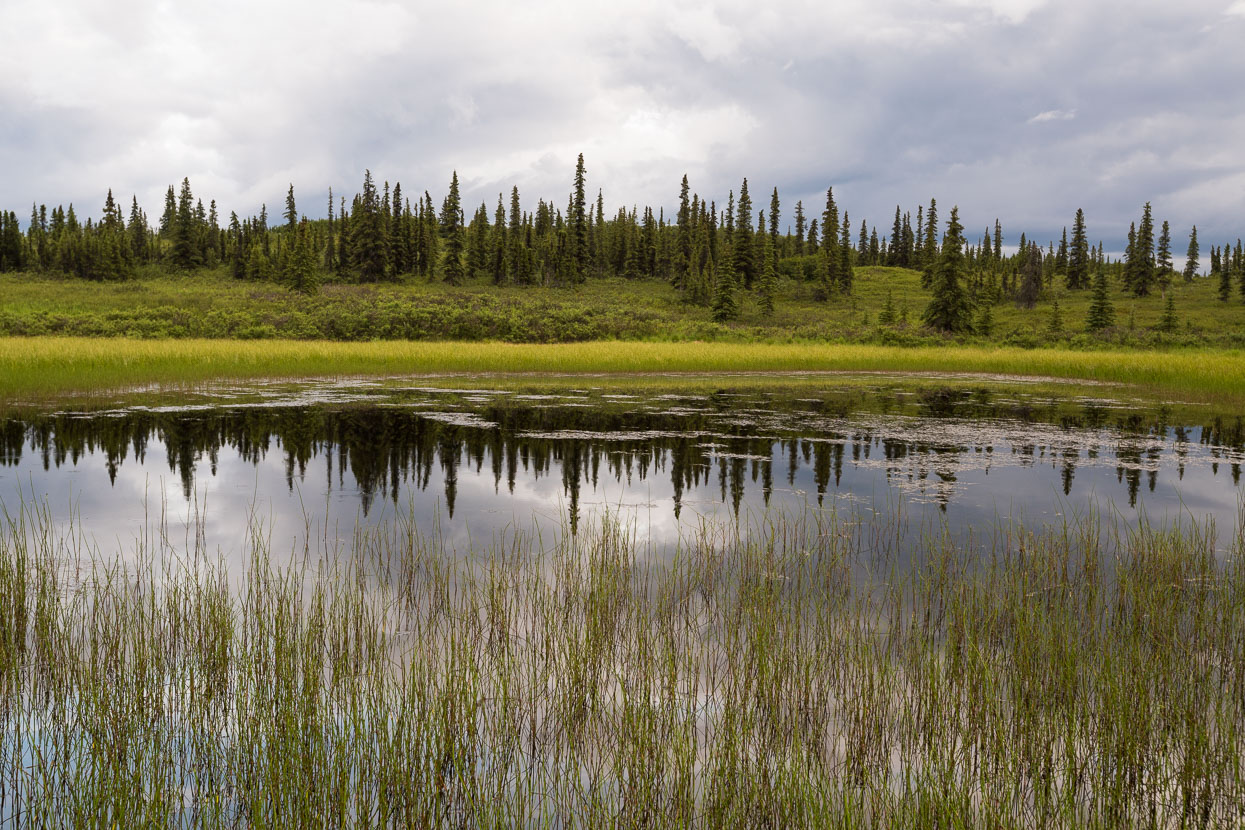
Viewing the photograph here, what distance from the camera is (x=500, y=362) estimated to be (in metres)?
32.2

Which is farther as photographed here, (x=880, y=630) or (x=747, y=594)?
(x=747, y=594)

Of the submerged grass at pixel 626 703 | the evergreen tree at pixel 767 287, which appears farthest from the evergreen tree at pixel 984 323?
the submerged grass at pixel 626 703

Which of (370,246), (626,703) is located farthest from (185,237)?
(626,703)

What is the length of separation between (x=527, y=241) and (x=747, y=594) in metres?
102

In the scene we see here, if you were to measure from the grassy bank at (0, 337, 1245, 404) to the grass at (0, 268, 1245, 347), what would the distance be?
51.4 ft

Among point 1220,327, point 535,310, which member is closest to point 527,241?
point 535,310

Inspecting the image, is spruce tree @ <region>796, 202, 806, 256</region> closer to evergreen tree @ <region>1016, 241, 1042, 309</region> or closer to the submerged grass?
evergreen tree @ <region>1016, 241, 1042, 309</region>

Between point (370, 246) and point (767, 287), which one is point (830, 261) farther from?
point (370, 246)

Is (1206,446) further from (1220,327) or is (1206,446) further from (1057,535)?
(1220,327)

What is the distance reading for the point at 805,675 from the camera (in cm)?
433

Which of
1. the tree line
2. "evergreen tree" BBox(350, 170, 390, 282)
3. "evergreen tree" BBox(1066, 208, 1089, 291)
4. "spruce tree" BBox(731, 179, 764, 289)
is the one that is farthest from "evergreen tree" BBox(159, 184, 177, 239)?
"evergreen tree" BBox(1066, 208, 1089, 291)

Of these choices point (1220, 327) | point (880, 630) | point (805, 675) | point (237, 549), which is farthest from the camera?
point (1220, 327)

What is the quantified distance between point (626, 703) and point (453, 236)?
307 ft

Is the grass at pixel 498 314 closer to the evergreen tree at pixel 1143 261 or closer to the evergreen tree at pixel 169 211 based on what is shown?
the evergreen tree at pixel 1143 261
